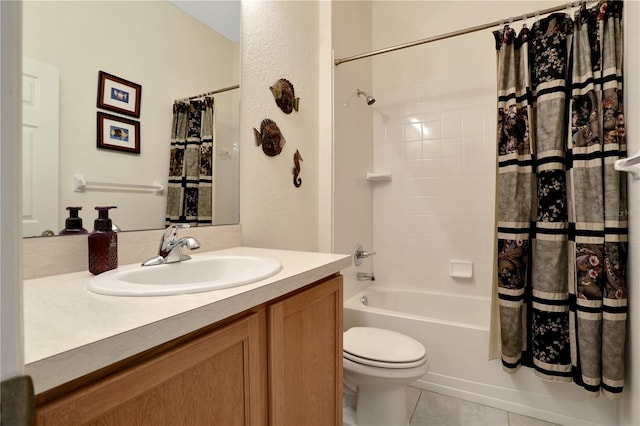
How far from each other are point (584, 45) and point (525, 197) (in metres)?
0.70

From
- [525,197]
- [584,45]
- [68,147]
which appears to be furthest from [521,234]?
[68,147]

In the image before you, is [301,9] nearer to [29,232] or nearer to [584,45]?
[584,45]

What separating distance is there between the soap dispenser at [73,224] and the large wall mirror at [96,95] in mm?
14

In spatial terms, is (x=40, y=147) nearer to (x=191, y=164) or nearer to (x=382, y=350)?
(x=191, y=164)

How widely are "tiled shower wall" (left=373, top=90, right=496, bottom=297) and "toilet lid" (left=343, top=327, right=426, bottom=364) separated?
0.96 metres

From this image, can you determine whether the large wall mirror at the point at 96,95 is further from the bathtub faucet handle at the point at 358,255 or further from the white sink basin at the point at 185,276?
the bathtub faucet handle at the point at 358,255

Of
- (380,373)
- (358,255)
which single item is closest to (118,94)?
(380,373)

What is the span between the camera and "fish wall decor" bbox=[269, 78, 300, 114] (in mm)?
1508

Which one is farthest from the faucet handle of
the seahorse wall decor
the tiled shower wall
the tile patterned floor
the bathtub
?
the tiled shower wall

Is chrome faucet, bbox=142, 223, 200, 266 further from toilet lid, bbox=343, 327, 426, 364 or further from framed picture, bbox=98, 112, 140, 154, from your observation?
toilet lid, bbox=343, 327, 426, 364

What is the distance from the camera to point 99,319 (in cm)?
49

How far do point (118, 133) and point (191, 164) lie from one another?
255 mm

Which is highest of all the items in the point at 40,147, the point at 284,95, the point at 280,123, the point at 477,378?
the point at 284,95

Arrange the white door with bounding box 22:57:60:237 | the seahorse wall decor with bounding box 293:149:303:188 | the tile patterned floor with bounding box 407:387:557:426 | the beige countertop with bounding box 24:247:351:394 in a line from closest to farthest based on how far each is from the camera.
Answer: the beige countertop with bounding box 24:247:351:394, the white door with bounding box 22:57:60:237, the tile patterned floor with bounding box 407:387:557:426, the seahorse wall decor with bounding box 293:149:303:188
